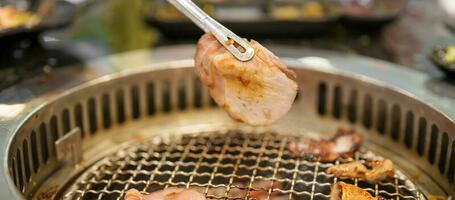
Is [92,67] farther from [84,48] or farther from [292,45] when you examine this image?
[292,45]

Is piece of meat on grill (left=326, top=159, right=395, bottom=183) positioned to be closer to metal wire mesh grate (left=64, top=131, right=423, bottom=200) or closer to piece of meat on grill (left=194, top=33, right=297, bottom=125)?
metal wire mesh grate (left=64, top=131, right=423, bottom=200)

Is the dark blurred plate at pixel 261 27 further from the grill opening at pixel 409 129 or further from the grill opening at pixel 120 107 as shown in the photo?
the grill opening at pixel 409 129

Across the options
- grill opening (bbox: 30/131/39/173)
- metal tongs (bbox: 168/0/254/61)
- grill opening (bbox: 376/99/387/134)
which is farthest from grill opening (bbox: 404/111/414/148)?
grill opening (bbox: 30/131/39/173)

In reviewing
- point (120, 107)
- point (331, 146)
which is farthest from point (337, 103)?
point (120, 107)

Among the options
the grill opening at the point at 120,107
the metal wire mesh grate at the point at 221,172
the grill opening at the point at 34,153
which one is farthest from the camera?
the grill opening at the point at 120,107

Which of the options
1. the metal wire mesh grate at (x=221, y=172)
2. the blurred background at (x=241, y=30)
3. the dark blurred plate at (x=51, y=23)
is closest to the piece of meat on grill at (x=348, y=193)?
the metal wire mesh grate at (x=221, y=172)

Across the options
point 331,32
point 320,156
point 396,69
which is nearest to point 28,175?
point 320,156
